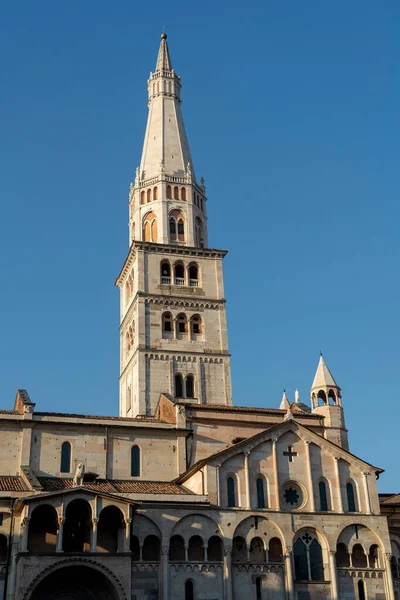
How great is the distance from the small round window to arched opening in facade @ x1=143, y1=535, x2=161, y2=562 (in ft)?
26.7

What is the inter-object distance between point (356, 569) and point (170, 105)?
160 ft

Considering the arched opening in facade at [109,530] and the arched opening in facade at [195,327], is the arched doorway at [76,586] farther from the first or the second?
the arched opening in facade at [195,327]

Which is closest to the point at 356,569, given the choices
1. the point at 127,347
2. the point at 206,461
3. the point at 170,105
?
the point at 206,461

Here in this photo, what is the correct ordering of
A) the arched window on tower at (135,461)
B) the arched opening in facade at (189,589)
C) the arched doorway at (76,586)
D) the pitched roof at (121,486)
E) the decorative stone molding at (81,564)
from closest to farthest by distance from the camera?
the decorative stone molding at (81,564) < the arched doorway at (76,586) < the arched opening in facade at (189,589) < the pitched roof at (121,486) < the arched window on tower at (135,461)

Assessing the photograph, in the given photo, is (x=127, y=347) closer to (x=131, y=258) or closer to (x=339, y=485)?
(x=131, y=258)

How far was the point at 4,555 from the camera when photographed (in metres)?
41.6

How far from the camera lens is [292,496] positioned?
47.4 metres

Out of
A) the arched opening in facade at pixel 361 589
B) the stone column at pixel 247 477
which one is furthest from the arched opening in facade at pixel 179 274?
the arched opening in facade at pixel 361 589

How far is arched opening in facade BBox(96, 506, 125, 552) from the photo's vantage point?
139 ft

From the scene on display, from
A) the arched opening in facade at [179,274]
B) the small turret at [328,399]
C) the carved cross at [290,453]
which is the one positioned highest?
the arched opening in facade at [179,274]

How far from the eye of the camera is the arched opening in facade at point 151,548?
4319 cm

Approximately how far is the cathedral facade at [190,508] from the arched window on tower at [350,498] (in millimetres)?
92

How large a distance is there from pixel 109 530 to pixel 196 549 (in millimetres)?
5048

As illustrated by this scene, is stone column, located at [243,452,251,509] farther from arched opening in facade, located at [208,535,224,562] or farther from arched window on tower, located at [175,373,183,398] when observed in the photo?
arched window on tower, located at [175,373,183,398]
